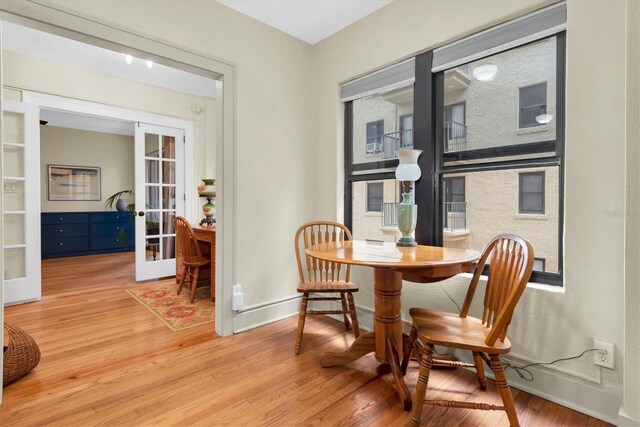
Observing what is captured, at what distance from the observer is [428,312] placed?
1.75m

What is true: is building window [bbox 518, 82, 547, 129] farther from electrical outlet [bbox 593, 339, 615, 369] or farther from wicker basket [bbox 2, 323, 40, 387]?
wicker basket [bbox 2, 323, 40, 387]

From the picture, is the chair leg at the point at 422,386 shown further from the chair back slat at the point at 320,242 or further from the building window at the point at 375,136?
the building window at the point at 375,136

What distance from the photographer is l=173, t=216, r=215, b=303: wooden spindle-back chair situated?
3352 mm

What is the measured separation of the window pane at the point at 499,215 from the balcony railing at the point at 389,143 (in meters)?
0.48

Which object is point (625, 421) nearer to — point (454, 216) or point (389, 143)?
point (454, 216)

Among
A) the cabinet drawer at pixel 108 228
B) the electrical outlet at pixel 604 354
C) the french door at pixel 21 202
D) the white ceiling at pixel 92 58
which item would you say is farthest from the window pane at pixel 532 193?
the cabinet drawer at pixel 108 228

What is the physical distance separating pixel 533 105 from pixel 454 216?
847mm

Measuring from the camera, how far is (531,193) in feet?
6.37

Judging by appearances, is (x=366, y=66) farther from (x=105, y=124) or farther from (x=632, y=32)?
(x=105, y=124)

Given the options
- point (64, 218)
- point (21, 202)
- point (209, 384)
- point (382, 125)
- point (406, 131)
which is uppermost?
point (382, 125)

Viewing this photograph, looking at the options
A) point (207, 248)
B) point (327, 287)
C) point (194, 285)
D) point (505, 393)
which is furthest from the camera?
point (207, 248)

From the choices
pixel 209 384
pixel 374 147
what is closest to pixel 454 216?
pixel 374 147

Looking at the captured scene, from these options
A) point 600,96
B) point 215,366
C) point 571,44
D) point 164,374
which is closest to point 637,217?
point 600,96

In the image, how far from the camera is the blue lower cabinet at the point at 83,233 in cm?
585
